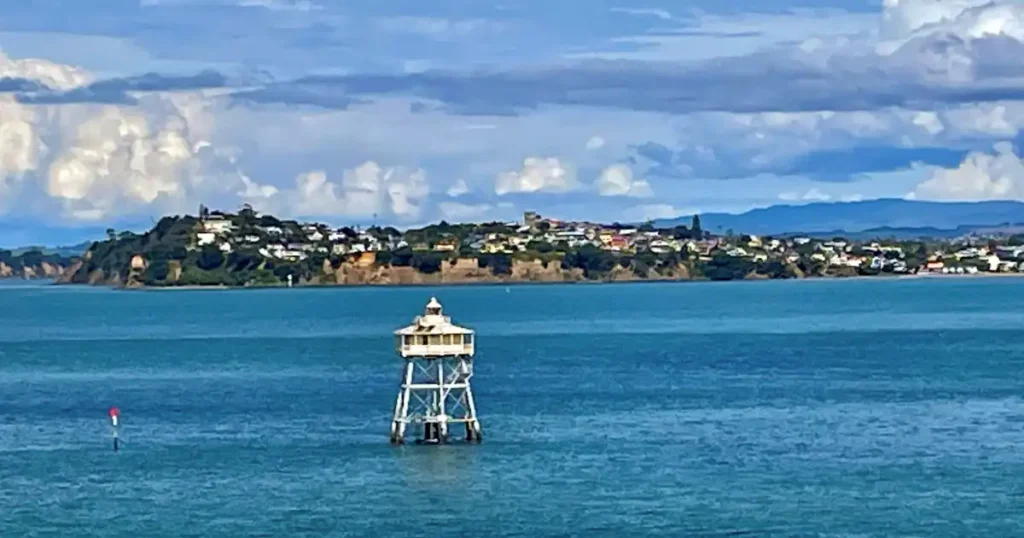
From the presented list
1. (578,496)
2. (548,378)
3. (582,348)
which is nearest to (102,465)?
(578,496)

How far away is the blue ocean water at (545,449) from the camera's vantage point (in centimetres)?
5616

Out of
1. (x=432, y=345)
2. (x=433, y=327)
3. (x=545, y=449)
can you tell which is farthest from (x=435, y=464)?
(x=545, y=449)

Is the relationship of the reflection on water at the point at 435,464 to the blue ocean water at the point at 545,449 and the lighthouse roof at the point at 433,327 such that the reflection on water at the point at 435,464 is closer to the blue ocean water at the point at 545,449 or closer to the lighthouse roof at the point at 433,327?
the blue ocean water at the point at 545,449

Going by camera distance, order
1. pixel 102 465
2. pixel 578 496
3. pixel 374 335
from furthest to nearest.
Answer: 1. pixel 374 335
2. pixel 102 465
3. pixel 578 496

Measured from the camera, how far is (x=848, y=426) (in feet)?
256

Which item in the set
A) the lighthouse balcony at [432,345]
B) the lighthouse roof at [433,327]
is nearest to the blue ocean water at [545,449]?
the lighthouse balcony at [432,345]

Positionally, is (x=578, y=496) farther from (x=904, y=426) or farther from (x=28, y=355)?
(x=28, y=355)

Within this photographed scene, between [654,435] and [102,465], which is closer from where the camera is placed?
[102,465]

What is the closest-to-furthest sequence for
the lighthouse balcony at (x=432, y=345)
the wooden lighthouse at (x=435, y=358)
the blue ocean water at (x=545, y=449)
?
the blue ocean water at (x=545, y=449) → the lighthouse balcony at (x=432, y=345) → the wooden lighthouse at (x=435, y=358)

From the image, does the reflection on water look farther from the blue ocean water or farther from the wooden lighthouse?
the wooden lighthouse

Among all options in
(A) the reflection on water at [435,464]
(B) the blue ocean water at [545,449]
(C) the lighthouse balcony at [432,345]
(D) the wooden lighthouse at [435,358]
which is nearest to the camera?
(B) the blue ocean water at [545,449]

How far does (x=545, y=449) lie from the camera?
71.1m

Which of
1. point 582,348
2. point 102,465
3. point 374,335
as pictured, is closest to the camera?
point 102,465

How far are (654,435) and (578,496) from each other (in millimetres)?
16486
